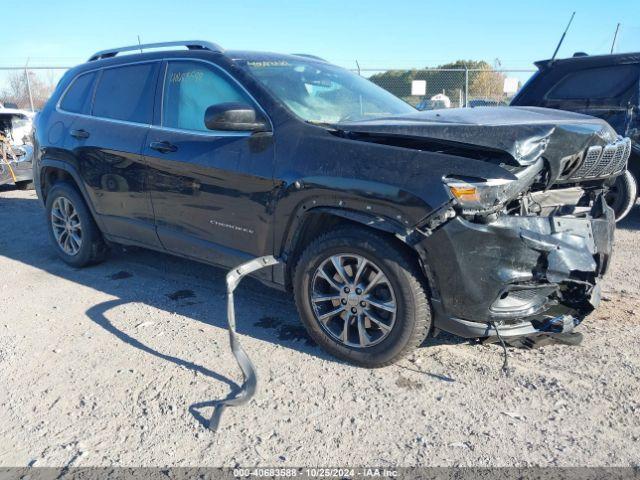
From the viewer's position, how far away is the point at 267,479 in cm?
239

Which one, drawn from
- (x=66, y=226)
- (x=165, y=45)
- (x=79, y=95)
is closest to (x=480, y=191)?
(x=165, y=45)

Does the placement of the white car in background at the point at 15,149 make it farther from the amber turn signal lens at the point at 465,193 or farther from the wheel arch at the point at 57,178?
the amber turn signal lens at the point at 465,193

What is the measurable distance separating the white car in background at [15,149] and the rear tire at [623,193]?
822 centimetres

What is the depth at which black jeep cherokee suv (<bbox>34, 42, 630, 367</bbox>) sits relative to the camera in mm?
2838

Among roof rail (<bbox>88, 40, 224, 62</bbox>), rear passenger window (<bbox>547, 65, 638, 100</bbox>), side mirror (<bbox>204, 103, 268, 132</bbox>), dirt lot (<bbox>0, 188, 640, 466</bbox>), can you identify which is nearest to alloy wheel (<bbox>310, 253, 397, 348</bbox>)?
dirt lot (<bbox>0, 188, 640, 466</bbox>)

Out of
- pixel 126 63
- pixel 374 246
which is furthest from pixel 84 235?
pixel 374 246

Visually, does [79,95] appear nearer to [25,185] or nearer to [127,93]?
[127,93]

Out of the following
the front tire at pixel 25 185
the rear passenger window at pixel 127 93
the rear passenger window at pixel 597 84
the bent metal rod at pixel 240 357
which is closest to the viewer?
the bent metal rod at pixel 240 357

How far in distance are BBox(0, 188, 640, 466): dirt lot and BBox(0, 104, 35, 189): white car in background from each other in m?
5.54

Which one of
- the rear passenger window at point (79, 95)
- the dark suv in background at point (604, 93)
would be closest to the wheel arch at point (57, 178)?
the rear passenger window at point (79, 95)

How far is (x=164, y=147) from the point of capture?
4.05 metres

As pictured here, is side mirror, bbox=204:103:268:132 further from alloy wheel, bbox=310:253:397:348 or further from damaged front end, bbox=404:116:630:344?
damaged front end, bbox=404:116:630:344

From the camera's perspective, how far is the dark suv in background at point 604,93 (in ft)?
20.3

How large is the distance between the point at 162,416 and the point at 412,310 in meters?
1.43
